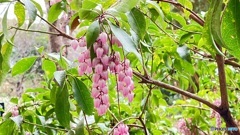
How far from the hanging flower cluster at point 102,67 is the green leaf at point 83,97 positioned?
4.2 inches

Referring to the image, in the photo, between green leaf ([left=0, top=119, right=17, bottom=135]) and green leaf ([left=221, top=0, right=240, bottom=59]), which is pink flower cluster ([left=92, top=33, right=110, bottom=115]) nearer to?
green leaf ([left=221, top=0, right=240, bottom=59])

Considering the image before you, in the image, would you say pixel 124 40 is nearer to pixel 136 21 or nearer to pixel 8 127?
pixel 136 21

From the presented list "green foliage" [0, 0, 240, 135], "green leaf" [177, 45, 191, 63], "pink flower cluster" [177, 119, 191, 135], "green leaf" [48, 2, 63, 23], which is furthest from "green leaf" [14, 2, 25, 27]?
"pink flower cluster" [177, 119, 191, 135]

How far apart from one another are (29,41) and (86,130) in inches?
105

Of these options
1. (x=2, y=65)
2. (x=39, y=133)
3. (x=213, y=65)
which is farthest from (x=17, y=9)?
(x=213, y=65)

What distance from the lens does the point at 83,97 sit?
687 mm

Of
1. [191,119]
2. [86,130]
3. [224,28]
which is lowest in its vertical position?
[191,119]

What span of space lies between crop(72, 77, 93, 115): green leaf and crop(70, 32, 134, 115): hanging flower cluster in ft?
0.35

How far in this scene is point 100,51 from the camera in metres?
0.51

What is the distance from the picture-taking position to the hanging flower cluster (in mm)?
512

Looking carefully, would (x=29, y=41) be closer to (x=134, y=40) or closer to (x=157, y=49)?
(x=157, y=49)

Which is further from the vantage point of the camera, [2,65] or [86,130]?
[86,130]

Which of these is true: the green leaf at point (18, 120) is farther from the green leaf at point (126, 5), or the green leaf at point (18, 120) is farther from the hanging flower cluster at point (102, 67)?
the green leaf at point (126, 5)

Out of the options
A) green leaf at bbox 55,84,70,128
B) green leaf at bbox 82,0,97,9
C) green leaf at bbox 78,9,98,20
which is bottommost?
green leaf at bbox 55,84,70,128
